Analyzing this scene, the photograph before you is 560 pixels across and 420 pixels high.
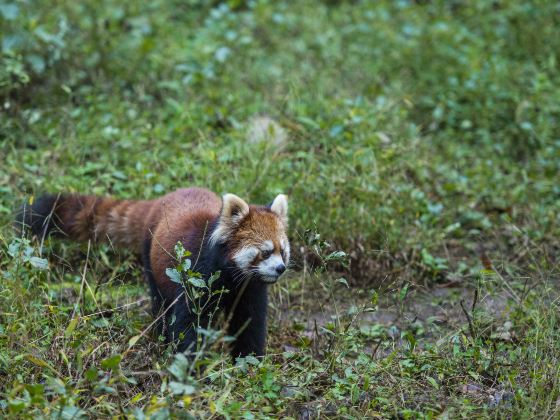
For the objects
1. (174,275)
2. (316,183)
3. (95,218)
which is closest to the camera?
(174,275)

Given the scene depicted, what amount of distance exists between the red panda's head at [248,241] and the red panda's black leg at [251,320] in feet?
0.54

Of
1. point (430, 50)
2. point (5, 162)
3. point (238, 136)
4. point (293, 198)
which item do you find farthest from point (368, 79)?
point (5, 162)

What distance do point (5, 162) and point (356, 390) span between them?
323 centimetres

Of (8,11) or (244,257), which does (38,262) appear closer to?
(244,257)

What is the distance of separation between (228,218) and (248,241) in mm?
157

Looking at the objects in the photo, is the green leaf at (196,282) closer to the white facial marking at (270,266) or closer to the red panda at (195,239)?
the red panda at (195,239)

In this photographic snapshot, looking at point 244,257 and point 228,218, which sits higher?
point 228,218

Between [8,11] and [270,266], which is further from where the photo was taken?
[8,11]

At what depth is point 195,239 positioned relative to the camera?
13.2 ft

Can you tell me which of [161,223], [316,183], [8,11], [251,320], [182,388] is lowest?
[251,320]

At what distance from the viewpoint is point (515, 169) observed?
6.31 metres

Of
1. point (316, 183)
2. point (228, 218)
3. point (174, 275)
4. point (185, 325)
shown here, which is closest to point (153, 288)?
point (185, 325)

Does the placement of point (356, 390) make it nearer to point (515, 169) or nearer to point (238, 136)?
point (238, 136)

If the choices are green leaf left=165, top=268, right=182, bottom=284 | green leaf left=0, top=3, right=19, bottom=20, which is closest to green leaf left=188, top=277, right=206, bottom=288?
green leaf left=165, top=268, right=182, bottom=284
